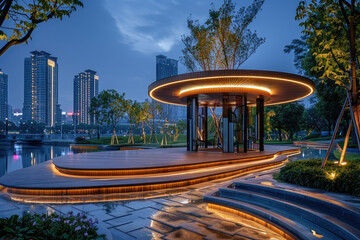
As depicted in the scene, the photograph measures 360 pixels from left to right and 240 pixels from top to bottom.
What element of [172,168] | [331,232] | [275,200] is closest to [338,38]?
[275,200]

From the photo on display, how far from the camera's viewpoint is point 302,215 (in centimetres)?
427

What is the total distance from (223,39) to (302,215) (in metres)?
14.5

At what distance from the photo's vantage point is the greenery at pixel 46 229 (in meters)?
2.75

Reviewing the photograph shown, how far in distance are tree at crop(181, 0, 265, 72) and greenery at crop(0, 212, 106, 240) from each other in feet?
51.9

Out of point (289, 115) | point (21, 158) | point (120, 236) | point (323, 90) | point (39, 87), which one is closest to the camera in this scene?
point (120, 236)

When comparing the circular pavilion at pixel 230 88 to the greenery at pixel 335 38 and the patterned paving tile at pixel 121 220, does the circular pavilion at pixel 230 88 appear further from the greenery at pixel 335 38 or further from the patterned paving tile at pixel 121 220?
the patterned paving tile at pixel 121 220

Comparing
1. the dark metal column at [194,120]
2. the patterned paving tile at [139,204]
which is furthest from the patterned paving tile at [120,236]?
the dark metal column at [194,120]

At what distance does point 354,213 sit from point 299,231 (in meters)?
0.98

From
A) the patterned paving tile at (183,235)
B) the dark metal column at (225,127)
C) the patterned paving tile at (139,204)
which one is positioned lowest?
the patterned paving tile at (139,204)

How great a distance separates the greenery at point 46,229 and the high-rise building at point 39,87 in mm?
129154

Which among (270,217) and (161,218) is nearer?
(270,217)

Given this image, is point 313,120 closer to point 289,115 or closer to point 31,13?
point 289,115

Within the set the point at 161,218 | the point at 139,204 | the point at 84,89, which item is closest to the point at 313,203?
the point at 161,218

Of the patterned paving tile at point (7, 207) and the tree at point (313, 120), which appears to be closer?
the patterned paving tile at point (7, 207)
